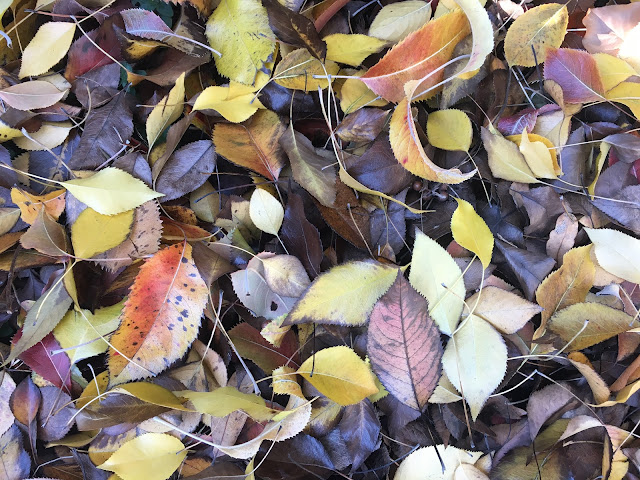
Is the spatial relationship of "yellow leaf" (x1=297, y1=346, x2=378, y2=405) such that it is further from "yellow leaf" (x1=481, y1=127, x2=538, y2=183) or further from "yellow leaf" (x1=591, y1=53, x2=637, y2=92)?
"yellow leaf" (x1=591, y1=53, x2=637, y2=92)

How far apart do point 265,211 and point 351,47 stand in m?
0.19

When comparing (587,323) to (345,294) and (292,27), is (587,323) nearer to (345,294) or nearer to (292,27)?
(345,294)

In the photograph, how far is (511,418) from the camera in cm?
48

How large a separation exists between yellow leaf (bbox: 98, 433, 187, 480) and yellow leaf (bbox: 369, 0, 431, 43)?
0.46 metres

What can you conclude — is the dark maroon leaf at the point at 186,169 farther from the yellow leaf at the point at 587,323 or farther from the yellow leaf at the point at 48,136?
the yellow leaf at the point at 587,323

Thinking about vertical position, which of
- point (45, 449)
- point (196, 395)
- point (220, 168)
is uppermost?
point (220, 168)

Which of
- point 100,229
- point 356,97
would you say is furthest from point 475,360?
point 100,229

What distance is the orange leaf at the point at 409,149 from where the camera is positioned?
438mm

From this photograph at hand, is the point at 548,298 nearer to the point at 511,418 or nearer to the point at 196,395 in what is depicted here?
the point at 511,418

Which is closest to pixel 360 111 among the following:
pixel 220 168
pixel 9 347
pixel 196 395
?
pixel 220 168

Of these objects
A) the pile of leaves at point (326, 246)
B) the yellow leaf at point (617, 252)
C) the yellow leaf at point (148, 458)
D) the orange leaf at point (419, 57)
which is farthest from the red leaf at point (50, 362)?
the yellow leaf at point (617, 252)

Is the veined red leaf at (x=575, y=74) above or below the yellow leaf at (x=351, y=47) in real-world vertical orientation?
below

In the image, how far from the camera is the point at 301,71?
0.50 meters

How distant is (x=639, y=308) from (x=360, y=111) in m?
0.34
